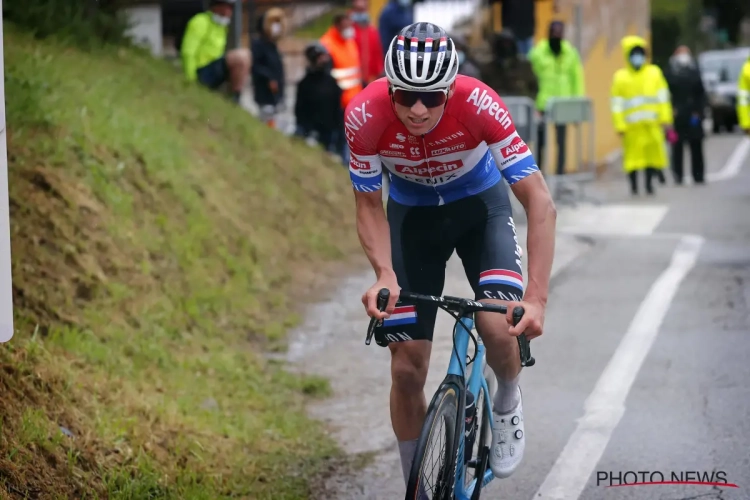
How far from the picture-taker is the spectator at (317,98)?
1434 centimetres

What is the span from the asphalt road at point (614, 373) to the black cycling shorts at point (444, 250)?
1.18 meters

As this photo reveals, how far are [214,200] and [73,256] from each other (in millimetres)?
2860

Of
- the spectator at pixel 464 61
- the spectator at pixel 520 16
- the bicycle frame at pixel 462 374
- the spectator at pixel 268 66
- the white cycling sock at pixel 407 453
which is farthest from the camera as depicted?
the spectator at pixel 520 16

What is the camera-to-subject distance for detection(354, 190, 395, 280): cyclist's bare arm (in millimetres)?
4910

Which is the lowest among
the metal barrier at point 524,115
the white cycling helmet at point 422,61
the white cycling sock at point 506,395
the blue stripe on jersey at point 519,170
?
the metal barrier at point 524,115

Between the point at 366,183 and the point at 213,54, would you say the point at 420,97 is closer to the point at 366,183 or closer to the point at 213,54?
the point at 366,183

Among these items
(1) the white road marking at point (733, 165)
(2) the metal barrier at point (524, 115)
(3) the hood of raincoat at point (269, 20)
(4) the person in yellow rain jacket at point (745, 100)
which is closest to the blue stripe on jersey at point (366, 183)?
(3) the hood of raincoat at point (269, 20)

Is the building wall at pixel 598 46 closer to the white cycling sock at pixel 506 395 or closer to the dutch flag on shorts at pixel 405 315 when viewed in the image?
the white cycling sock at pixel 506 395

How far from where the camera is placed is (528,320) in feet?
14.8

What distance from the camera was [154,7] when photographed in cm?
1557

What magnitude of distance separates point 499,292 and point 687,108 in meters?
15.9

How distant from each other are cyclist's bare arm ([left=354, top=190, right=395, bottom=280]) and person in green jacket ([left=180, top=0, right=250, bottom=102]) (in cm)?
852

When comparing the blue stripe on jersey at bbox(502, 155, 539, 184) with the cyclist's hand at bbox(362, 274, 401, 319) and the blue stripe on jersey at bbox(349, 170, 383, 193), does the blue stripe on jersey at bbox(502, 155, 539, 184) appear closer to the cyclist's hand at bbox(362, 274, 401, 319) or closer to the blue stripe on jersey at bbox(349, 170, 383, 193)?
the blue stripe on jersey at bbox(349, 170, 383, 193)

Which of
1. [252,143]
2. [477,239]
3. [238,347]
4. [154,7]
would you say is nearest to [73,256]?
Answer: [238,347]
